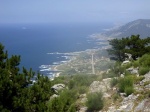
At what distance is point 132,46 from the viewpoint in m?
33.9

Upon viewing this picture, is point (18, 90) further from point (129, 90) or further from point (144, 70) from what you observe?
point (144, 70)

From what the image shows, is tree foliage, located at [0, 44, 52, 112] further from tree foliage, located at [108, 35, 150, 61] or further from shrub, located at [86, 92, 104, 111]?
tree foliage, located at [108, 35, 150, 61]

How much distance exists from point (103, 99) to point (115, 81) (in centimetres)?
230

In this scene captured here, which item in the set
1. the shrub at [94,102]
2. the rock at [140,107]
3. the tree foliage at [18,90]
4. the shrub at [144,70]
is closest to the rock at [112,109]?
the shrub at [94,102]

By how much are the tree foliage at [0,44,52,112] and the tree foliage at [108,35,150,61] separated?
1919 centimetres

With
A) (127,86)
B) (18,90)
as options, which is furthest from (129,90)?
(18,90)

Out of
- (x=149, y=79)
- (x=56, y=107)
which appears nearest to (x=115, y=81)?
(x=149, y=79)

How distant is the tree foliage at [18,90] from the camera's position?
1195cm

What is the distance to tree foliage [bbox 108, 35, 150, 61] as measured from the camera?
31.4 meters

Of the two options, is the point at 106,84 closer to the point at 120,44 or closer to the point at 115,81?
the point at 115,81

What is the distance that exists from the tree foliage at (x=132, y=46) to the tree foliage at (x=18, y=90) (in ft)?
63.0

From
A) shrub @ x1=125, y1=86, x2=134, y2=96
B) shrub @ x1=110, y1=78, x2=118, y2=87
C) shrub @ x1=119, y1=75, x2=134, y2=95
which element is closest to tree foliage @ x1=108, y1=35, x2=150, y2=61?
shrub @ x1=110, y1=78, x2=118, y2=87

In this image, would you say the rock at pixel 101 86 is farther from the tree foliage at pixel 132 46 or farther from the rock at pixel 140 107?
the tree foliage at pixel 132 46

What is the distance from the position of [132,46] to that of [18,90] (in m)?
23.9
